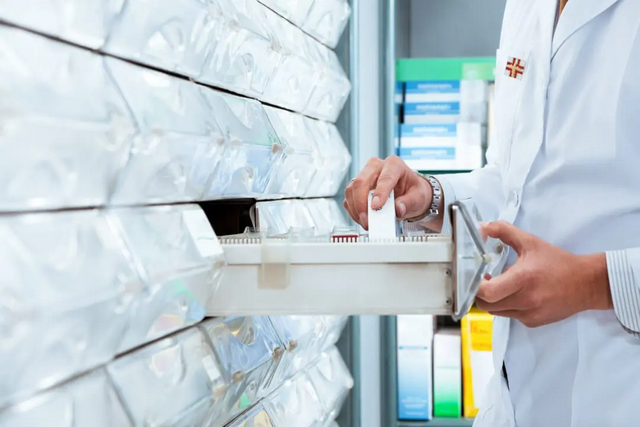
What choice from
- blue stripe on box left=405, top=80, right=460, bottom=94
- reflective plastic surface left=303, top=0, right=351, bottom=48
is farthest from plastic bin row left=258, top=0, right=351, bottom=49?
blue stripe on box left=405, top=80, right=460, bottom=94

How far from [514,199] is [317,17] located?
539 millimetres

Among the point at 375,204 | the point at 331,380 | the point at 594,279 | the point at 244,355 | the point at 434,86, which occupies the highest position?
the point at 434,86

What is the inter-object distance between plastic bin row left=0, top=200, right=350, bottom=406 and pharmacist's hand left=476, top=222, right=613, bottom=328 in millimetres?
336

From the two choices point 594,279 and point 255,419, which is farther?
point 255,419

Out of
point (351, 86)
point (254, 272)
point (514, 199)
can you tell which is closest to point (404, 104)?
point (351, 86)

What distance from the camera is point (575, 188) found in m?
1.12

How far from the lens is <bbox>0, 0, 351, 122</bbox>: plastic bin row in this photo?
0.63 metres

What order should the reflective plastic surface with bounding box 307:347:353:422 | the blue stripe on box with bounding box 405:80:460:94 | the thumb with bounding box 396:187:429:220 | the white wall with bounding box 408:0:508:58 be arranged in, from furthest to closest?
the white wall with bounding box 408:0:508:58, the blue stripe on box with bounding box 405:80:460:94, the reflective plastic surface with bounding box 307:347:353:422, the thumb with bounding box 396:187:429:220

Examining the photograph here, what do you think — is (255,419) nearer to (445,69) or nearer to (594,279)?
(594,279)

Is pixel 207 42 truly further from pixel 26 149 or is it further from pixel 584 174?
pixel 584 174

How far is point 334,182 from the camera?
159cm

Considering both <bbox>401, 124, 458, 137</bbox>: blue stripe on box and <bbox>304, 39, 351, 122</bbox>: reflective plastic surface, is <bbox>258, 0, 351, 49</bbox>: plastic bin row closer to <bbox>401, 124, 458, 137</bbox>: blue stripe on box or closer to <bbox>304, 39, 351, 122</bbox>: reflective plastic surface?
<bbox>304, 39, 351, 122</bbox>: reflective plastic surface

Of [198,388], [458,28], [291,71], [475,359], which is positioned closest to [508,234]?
[198,388]

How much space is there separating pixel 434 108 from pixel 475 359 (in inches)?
30.2
